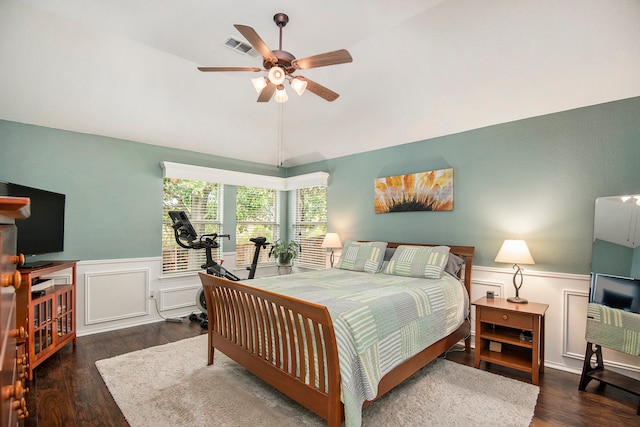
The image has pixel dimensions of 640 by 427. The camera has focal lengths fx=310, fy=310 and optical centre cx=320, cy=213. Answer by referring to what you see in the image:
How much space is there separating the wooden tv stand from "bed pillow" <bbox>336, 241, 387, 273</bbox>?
3.14 m

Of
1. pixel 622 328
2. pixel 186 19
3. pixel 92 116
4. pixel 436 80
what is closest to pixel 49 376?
pixel 92 116

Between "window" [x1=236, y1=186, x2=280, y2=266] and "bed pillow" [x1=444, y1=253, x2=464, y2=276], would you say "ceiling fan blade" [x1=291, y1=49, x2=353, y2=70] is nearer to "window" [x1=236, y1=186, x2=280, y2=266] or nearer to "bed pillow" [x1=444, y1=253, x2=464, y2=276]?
"bed pillow" [x1=444, y1=253, x2=464, y2=276]

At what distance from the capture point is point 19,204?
85 centimetres

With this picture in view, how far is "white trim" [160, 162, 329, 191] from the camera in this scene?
14.9ft

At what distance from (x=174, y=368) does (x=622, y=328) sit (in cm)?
384

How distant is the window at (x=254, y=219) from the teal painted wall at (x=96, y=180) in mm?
1272

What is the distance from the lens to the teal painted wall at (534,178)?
286cm

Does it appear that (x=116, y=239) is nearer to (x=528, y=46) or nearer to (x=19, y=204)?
(x=19, y=204)

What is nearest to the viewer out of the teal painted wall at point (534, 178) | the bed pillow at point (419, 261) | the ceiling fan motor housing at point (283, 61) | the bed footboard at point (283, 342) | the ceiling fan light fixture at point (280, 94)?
the bed footboard at point (283, 342)

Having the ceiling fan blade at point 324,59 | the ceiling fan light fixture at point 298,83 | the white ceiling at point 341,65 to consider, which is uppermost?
the white ceiling at point 341,65

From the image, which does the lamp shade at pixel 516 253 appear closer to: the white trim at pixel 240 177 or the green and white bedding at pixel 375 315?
the green and white bedding at pixel 375 315

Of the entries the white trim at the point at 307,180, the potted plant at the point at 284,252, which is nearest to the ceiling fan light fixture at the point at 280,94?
the white trim at the point at 307,180

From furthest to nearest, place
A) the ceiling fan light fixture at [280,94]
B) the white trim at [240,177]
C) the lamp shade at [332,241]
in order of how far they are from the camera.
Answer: the lamp shade at [332,241] → the white trim at [240,177] → the ceiling fan light fixture at [280,94]

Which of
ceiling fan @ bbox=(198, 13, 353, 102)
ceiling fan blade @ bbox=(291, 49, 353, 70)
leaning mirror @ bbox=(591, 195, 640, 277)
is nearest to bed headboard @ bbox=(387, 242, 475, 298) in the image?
leaning mirror @ bbox=(591, 195, 640, 277)
